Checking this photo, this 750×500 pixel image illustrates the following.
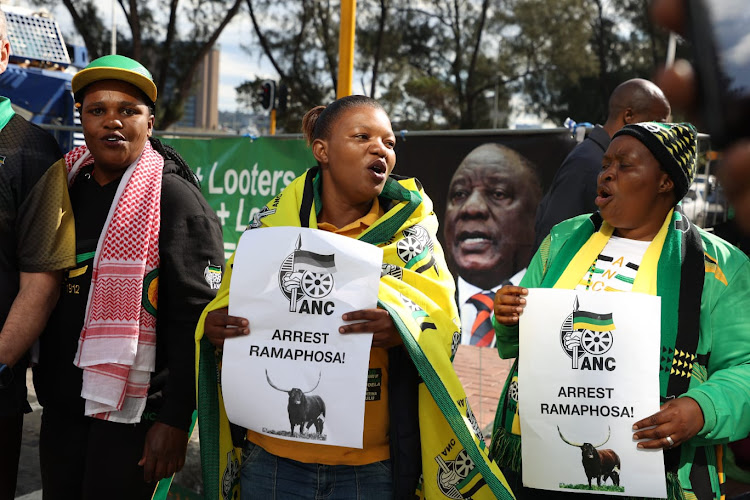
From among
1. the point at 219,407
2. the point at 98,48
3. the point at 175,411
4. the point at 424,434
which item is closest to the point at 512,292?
the point at 424,434

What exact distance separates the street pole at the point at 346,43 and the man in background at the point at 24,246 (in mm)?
3040

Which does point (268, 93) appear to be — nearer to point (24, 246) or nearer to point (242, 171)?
point (242, 171)

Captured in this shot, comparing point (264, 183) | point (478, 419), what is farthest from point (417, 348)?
point (264, 183)

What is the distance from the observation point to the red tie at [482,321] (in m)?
4.91

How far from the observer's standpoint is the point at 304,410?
6.86 feet

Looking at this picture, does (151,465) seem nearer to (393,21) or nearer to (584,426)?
(584,426)

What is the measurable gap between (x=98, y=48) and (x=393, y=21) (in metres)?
9.28

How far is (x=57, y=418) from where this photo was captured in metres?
2.59

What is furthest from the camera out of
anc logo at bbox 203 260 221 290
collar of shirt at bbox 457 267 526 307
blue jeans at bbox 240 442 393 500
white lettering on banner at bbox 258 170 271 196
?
white lettering on banner at bbox 258 170 271 196

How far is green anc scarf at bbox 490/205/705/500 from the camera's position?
211 centimetres

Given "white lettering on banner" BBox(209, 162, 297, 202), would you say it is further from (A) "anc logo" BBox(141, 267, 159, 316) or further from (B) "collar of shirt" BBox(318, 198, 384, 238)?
(B) "collar of shirt" BBox(318, 198, 384, 238)

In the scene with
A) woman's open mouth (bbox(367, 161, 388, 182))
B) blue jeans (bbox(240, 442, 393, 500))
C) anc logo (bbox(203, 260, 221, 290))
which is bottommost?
blue jeans (bbox(240, 442, 393, 500))

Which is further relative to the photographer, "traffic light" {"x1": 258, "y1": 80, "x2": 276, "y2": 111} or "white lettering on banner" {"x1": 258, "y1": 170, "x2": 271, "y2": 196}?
"traffic light" {"x1": 258, "y1": 80, "x2": 276, "y2": 111}

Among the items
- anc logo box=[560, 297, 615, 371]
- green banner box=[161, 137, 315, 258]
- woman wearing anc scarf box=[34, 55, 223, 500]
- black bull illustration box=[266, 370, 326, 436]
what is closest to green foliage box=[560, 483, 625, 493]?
anc logo box=[560, 297, 615, 371]
